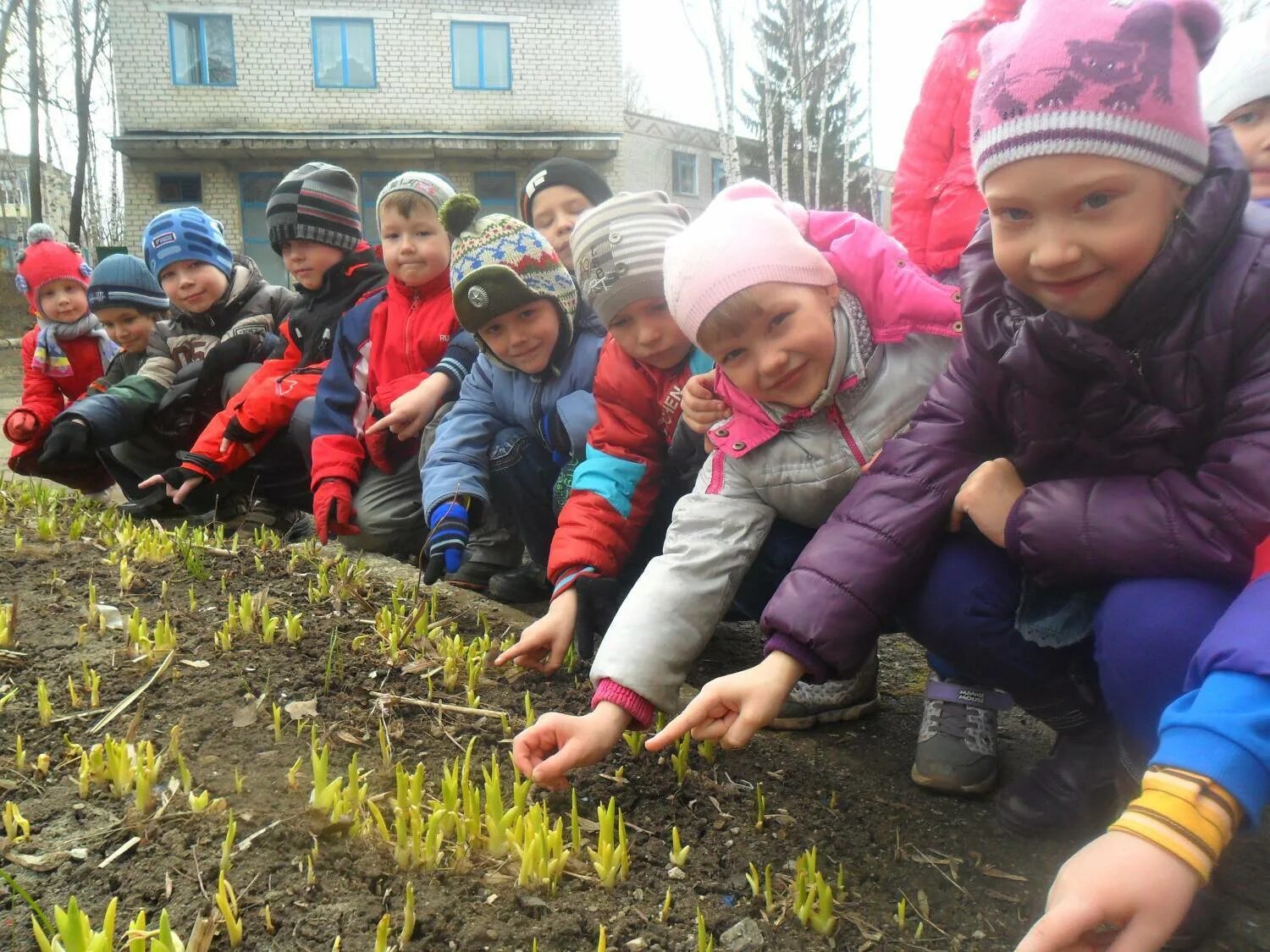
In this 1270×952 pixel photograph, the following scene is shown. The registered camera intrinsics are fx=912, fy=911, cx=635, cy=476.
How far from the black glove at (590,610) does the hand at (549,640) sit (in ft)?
0.23

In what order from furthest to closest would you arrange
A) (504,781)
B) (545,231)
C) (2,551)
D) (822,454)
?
(545,231) → (2,551) → (822,454) → (504,781)

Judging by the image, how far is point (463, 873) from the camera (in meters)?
1.35

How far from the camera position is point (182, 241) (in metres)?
4.21

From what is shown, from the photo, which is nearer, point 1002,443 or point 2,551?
point 1002,443

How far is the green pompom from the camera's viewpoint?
286cm

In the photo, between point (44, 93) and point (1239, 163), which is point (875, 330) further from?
point (44, 93)

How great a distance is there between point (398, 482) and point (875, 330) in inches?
85.4

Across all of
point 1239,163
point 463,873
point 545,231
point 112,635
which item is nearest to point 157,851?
point 463,873

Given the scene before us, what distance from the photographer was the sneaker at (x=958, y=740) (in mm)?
1768

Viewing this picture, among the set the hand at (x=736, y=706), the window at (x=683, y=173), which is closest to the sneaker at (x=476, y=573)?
the hand at (x=736, y=706)

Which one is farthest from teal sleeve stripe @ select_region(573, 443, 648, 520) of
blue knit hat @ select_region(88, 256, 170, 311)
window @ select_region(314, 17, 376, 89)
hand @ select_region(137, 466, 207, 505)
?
window @ select_region(314, 17, 376, 89)

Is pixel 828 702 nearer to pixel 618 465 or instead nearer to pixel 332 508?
pixel 618 465

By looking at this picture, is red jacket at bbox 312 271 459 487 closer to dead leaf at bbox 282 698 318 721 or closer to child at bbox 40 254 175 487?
child at bbox 40 254 175 487

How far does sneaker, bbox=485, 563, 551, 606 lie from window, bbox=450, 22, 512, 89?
17.6m
